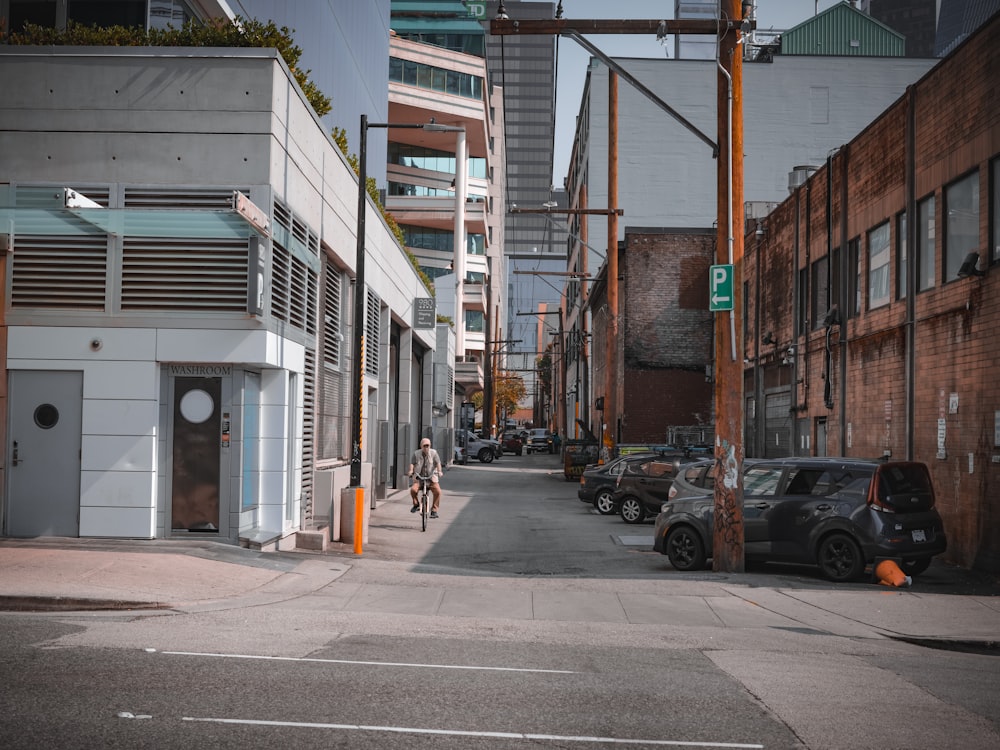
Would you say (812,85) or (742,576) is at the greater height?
(812,85)

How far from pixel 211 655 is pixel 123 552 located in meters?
5.98

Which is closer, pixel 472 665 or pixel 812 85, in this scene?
pixel 472 665

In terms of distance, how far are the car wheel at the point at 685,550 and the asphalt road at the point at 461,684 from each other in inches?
146

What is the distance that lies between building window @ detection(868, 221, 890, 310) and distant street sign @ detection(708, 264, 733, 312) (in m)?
5.74

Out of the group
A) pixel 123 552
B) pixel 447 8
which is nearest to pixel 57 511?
pixel 123 552

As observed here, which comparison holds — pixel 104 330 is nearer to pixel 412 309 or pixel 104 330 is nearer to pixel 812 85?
pixel 412 309

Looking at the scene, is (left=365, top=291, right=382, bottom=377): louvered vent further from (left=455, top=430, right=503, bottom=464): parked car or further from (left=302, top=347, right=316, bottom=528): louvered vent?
(left=455, top=430, right=503, bottom=464): parked car

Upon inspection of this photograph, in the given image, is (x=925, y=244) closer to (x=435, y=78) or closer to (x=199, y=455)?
(x=199, y=455)

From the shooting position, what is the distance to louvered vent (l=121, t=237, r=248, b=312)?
14.8m

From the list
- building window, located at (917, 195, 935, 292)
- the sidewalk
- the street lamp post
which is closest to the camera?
the sidewalk

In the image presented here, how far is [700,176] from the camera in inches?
2069

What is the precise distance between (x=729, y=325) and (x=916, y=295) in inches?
181

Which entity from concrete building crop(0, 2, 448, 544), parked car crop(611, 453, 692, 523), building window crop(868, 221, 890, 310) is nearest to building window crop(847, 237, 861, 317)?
building window crop(868, 221, 890, 310)

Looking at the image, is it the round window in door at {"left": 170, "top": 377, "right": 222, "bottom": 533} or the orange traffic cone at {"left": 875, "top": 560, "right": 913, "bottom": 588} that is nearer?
the orange traffic cone at {"left": 875, "top": 560, "right": 913, "bottom": 588}
